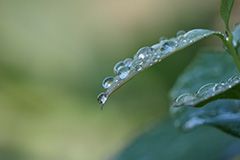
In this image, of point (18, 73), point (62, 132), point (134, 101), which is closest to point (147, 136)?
point (134, 101)

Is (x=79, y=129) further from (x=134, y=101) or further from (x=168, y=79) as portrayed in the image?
(x=168, y=79)

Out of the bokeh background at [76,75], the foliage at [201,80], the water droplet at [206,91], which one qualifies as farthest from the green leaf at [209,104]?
the bokeh background at [76,75]

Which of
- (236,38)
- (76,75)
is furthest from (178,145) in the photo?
(76,75)

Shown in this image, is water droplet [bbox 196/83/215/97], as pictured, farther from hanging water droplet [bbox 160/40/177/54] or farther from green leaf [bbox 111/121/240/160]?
green leaf [bbox 111/121/240/160]

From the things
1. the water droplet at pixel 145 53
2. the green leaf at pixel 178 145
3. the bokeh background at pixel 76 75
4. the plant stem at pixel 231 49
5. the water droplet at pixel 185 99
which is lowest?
the water droplet at pixel 185 99

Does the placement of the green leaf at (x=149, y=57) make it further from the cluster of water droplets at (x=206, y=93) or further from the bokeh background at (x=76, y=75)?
the bokeh background at (x=76, y=75)

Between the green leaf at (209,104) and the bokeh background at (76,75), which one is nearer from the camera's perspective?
the green leaf at (209,104)

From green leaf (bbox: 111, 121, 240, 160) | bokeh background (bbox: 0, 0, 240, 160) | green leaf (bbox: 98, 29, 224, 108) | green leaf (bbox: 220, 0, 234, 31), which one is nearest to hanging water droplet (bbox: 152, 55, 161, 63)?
green leaf (bbox: 98, 29, 224, 108)
